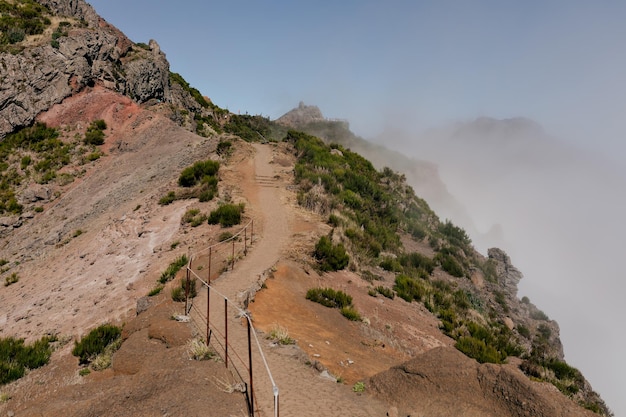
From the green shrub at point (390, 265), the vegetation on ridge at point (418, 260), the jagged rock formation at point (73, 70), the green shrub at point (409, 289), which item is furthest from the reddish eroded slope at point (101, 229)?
the green shrub at point (390, 265)

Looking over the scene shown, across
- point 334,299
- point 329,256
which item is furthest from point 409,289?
point 334,299

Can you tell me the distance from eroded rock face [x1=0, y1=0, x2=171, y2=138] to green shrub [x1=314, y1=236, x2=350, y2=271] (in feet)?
113

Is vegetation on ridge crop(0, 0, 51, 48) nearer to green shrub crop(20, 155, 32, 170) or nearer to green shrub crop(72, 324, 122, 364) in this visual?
green shrub crop(20, 155, 32, 170)

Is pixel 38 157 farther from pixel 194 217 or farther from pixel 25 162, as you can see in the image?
pixel 194 217

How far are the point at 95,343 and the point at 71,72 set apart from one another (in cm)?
3808

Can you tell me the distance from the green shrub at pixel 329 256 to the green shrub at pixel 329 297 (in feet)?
7.78

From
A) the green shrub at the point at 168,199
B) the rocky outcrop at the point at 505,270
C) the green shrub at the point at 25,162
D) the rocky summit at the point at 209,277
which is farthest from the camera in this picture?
the rocky outcrop at the point at 505,270

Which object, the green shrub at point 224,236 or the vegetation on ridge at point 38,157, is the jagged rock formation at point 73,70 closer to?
the vegetation on ridge at point 38,157

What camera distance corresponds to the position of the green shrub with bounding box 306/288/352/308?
13.5m

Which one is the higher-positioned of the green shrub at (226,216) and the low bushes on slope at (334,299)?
the green shrub at (226,216)

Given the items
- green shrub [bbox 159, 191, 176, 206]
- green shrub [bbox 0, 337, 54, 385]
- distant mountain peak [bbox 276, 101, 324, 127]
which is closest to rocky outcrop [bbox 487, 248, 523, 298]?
green shrub [bbox 159, 191, 176, 206]

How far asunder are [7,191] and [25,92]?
12642mm

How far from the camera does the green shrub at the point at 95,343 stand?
9.65 meters

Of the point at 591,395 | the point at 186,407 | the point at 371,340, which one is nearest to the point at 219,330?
the point at 186,407
